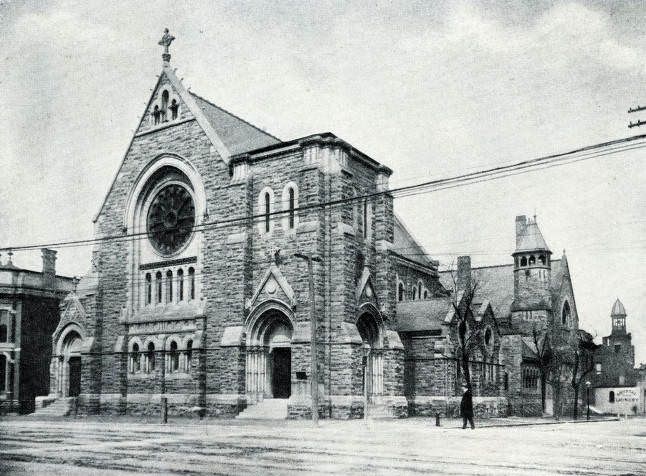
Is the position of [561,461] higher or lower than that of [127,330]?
lower

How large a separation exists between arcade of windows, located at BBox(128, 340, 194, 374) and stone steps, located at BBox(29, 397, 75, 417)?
3898 millimetres

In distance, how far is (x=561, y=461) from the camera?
16125mm

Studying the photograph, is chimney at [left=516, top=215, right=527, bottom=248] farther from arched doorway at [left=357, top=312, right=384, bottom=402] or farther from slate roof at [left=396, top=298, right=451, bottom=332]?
arched doorway at [left=357, top=312, right=384, bottom=402]

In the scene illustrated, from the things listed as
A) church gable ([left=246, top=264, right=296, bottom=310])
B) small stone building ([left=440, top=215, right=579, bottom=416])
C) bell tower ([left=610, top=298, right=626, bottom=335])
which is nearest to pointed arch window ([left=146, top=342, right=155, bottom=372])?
church gable ([left=246, top=264, right=296, bottom=310])

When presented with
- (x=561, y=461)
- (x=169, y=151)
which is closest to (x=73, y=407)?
(x=169, y=151)

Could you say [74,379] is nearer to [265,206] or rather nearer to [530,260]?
[265,206]

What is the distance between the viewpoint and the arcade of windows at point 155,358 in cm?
3741

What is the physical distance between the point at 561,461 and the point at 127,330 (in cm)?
2846

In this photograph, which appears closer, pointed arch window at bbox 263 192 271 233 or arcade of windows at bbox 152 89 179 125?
pointed arch window at bbox 263 192 271 233

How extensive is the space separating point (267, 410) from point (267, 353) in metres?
2.73

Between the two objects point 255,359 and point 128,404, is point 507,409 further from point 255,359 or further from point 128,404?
point 128,404

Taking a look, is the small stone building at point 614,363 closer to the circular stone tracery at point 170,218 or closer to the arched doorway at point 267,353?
the arched doorway at point 267,353

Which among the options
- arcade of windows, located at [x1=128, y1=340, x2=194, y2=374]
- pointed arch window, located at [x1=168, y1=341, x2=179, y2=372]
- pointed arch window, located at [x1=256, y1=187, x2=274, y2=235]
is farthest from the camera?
pointed arch window, located at [x1=168, y1=341, x2=179, y2=372]

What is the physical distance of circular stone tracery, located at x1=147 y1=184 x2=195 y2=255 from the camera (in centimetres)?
3928
